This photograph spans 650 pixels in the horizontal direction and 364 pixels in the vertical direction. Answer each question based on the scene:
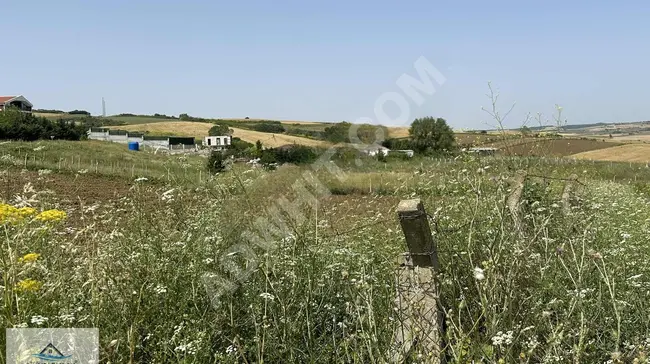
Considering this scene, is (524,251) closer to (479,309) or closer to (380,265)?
(479,309)

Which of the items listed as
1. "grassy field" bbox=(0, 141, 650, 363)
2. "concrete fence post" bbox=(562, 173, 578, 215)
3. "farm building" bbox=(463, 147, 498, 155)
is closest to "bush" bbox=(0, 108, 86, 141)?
"grassy field" bbox=(0, 141, 650, 363)

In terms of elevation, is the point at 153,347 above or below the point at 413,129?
below

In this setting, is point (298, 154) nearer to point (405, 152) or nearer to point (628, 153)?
point (405, 152)

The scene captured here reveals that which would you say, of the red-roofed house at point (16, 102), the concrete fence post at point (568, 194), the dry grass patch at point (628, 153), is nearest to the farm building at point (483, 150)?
the concrete fence post at point (568, 194)

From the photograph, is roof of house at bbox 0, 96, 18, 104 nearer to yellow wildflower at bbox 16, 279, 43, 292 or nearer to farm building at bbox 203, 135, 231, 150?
farm building at bbox 203, 135, 231, 150

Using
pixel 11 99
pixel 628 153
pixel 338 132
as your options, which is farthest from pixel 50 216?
pixel 11 99

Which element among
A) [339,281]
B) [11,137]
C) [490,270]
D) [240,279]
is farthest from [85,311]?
[11,137]

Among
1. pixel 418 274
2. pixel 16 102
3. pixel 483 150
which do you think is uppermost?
pixel 16 102

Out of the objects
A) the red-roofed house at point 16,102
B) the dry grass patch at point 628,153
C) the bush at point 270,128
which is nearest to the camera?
the dry grass patch at point 628,153

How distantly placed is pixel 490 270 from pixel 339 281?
124 centimetres

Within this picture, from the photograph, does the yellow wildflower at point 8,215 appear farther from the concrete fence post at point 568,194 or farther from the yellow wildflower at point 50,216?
the concrete fence post at point 568,194

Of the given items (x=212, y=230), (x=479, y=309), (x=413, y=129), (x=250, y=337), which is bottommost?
(x=250, y=337)

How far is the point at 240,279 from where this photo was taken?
2916 mm

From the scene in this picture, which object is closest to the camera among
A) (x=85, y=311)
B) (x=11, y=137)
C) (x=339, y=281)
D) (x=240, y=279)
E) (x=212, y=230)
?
(x=85, y=311)
